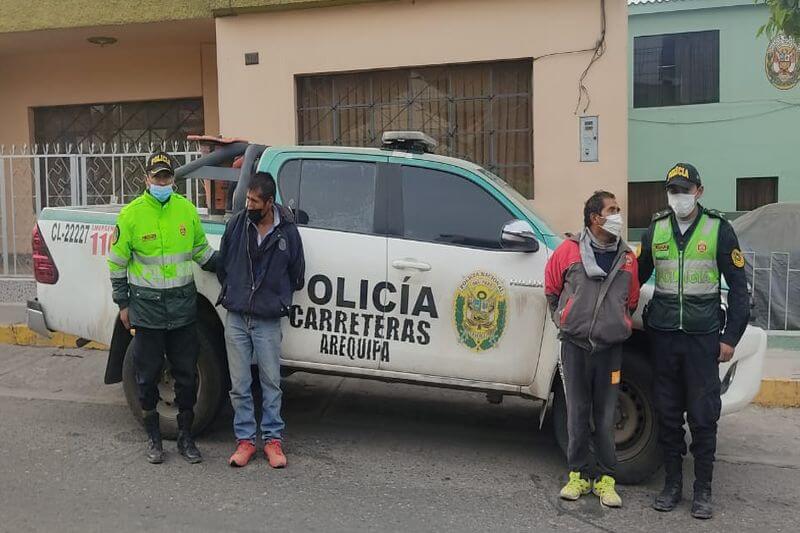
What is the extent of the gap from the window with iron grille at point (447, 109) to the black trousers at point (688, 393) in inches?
209

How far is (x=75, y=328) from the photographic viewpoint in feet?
16.8

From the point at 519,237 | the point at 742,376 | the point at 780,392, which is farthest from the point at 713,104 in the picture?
the point at 519,237

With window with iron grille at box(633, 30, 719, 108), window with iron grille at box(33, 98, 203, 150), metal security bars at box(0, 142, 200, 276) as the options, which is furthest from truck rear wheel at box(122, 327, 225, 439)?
window with iron grille at box(633, 30, 719, 108)

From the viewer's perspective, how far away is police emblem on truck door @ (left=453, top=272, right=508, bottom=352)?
14.4ft

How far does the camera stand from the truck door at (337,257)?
4.55 metres

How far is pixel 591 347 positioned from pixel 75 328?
11.6ft

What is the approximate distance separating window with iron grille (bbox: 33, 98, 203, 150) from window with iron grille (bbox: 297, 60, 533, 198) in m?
3.08

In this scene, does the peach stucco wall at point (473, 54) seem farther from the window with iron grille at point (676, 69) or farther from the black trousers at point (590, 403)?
the window with iron grille at point (676, 69)

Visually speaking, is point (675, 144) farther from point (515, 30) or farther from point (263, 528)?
point (263, 528)

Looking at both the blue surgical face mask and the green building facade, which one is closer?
the blue surgical face mask

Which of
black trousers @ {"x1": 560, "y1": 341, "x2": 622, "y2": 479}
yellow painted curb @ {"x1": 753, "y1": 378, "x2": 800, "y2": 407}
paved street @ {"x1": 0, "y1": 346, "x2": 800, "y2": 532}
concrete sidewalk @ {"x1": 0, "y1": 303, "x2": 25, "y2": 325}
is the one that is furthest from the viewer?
concrete sidewalk @ {"x1": 0, "y1": 303, "x2": 25, "y2": 325}

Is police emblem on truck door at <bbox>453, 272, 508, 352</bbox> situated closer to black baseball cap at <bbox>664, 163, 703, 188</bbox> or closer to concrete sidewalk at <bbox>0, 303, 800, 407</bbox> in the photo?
black baseball cap at <bbox>664, 163, 703, 188</bbox>

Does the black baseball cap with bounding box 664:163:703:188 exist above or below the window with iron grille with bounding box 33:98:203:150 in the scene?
below

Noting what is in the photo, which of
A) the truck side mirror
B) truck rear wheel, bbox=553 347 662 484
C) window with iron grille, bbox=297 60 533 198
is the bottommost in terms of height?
truck rear wheel, bbox=553 347 662 484
